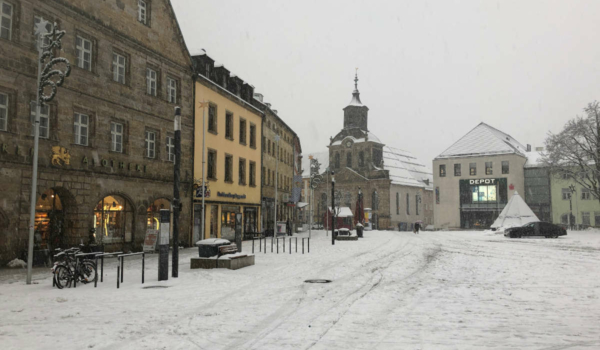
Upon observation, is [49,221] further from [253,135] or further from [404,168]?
[404,168]

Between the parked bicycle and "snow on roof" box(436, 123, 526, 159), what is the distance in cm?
6523

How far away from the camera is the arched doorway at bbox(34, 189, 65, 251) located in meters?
18.7

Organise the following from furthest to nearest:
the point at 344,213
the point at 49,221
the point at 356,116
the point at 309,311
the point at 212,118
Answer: the point at 356,116 → the point at 344,213 → the point at 212,118 → the point at 49,221 → the point at 309,311

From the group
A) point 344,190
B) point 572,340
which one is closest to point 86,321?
point 572,340

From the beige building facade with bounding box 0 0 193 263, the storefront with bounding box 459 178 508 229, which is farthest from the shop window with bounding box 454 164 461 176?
the beige building facade with bounding box 0 0 193 263

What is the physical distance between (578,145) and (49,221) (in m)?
50.1

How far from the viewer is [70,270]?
12.0 metres

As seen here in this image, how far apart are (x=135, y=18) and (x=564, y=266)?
21682mm

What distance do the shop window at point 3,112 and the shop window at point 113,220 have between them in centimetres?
532

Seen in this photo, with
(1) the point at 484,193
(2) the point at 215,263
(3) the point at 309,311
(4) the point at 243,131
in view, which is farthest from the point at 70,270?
(1) the point at 484,193

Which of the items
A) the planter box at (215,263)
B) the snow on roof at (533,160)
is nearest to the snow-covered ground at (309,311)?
the planter box at (215,263)

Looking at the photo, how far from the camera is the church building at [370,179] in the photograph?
81.7 meters

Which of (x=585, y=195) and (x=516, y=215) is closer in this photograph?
(x=516, y=215)

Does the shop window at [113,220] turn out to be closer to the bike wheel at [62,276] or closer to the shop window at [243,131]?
the bike wheel at [62,276]
